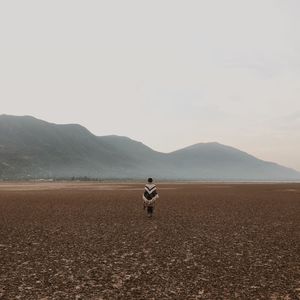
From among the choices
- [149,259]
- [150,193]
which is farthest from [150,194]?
[149,259]

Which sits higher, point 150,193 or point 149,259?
point 150,193

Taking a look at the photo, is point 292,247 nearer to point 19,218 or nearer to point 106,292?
point 106,292

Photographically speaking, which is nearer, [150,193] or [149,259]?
[149,259]

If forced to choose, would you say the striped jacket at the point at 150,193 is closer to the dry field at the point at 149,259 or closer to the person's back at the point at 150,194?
the person's back at the point at 150,194

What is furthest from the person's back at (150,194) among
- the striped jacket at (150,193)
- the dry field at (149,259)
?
the dry field at (149,259)

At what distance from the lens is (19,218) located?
3216 cm

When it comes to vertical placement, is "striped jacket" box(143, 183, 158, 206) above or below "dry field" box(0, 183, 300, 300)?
above

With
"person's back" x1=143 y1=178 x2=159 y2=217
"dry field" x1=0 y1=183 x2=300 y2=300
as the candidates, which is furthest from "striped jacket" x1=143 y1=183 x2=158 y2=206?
"dry field" x1=0 y1=183 x2=300 y2=300

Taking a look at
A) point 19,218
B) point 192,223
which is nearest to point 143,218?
point 192,223

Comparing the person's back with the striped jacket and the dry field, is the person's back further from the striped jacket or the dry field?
the dry field

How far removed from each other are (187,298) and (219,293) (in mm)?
1087

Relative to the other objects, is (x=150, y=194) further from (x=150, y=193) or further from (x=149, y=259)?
(x=149, y=259)

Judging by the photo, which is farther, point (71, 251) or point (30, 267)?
point (71, 251)

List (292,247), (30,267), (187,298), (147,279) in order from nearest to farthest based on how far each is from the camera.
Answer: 1. (187,298)
2. (147,279)
3. (30,267)
4. (292,247)
